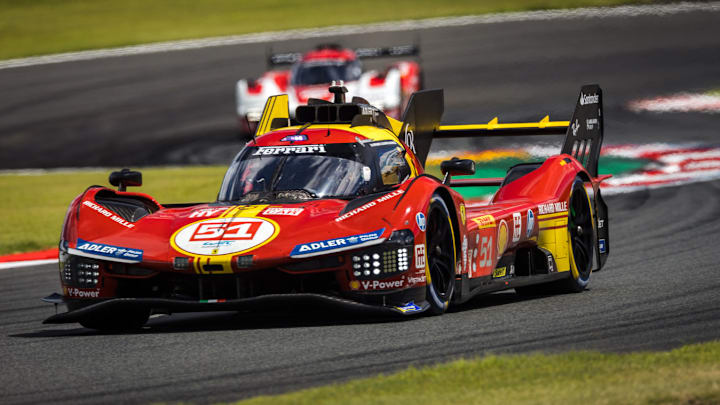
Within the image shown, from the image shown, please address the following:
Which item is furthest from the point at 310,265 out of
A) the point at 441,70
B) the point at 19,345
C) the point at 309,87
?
the point at 441,70

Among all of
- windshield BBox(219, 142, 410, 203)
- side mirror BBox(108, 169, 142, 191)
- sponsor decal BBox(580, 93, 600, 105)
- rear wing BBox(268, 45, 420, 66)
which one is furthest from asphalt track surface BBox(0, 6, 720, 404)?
rear wing BBox(268, 45, 420, 66)

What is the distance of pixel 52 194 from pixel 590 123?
10.7m

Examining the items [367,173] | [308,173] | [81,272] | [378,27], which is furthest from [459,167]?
[378,27]

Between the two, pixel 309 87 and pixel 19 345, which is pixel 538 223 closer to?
pixel 19 345

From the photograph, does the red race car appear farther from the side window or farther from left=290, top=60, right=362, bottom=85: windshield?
left=290, top=60, right=362, bottom=85: windshield

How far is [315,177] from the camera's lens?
9.05 m

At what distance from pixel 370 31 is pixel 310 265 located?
35071mm

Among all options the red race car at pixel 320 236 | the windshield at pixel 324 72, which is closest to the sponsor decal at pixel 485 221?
the red race car at pixel 320 236

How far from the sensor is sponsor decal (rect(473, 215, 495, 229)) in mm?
9250

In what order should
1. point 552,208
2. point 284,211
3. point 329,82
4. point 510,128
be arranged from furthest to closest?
point 329,82, point 510,128, point 552,208, point 284,211

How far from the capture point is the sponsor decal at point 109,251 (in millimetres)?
8078

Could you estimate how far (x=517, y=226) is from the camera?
9.91 metres

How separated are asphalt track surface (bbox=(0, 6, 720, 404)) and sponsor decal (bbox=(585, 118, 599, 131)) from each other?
1333 millimetres

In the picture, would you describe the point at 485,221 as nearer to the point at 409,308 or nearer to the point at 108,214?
the point at 409,308
